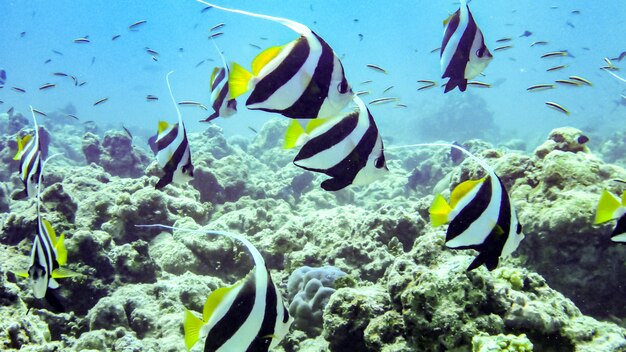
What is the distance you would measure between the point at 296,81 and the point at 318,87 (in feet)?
0.34

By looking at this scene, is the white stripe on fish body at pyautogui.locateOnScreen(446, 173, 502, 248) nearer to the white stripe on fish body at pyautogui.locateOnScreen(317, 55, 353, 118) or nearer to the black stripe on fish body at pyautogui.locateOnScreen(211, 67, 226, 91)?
the white stripe on fish body at pyautogui.locateOnScreen(317, 55, 353, 118)

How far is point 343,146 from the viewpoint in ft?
6.18

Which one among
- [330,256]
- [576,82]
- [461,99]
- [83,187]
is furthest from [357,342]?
[461,99]

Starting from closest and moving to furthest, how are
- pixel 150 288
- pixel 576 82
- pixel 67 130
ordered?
pixel 150 288, pixel 576 82, pixel 67 130

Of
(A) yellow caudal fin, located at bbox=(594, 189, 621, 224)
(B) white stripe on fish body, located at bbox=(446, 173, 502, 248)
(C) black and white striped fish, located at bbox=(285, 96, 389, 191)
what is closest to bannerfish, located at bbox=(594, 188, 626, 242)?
(A) yellow caudal fin, located at bbox=(594, 189, 621, 224)

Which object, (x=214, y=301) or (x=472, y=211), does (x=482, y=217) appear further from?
(x=214, y=301)

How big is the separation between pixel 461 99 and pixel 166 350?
42109mm

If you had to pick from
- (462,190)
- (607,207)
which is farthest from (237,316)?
(607,207)

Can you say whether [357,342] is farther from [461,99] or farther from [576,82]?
[461,99]

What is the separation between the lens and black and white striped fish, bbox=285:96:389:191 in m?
1.88

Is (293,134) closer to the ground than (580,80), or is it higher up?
higher up

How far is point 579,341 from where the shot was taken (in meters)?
3.11

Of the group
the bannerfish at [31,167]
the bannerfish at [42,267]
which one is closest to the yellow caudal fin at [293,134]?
the bannerfish at [42,267]

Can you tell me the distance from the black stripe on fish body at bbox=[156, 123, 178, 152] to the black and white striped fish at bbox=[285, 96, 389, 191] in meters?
1.36
